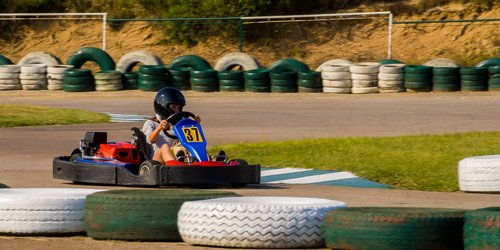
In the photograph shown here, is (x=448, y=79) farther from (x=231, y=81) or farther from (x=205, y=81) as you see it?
(x=205, y=81)

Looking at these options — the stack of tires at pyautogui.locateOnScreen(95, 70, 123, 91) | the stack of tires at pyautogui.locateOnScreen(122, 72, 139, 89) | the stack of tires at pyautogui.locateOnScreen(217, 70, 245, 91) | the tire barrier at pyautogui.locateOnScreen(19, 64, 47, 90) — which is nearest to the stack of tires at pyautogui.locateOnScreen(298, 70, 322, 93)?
the stack of tires at pyautogui.locateOnScreen(217, 70, 245, 91)

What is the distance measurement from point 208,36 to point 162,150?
20.6 meters

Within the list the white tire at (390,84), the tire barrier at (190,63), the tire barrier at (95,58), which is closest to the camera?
the white tire at (390,84)

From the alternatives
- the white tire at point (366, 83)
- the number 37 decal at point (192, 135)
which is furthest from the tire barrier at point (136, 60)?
the number 37 decal at point (192, 135)

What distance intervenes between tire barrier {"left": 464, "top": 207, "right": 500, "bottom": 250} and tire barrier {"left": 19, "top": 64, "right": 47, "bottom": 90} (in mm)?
21433

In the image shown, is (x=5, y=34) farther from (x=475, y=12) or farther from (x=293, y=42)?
(x=475, y=12)

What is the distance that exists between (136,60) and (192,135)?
17.2 meters

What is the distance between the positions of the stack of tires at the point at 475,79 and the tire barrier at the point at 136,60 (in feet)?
23.7

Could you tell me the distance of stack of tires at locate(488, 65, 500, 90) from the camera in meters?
23.8

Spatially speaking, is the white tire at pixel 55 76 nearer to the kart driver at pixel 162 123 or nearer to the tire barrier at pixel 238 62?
the tire barrier at pixel 238 62

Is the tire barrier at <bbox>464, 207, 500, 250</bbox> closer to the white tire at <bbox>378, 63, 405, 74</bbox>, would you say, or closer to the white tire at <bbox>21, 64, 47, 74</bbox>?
the white tire at <bbox>378, 63, 405, 74</bbox>

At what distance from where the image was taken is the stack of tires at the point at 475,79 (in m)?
23.8

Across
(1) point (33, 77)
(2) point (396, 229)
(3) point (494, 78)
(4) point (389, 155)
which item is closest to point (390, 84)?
(3) point (494, 78)

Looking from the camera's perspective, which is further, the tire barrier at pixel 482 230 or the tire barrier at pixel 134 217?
the tire barrier at pixel 134 217
